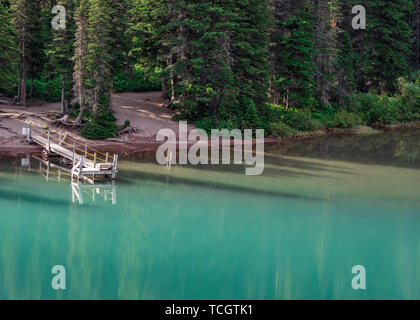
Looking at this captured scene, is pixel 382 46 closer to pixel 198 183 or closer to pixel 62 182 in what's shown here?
pixel 198 183

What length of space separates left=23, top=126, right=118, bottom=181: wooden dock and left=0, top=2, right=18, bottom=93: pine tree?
416cm

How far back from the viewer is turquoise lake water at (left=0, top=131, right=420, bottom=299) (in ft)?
47.1

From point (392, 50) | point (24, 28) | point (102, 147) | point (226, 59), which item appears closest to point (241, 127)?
point (226, 59)

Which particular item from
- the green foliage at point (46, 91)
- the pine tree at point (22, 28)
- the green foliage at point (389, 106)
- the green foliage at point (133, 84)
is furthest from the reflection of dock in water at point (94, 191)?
the green foliage at point (389, 106)

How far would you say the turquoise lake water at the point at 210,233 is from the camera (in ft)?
47.1

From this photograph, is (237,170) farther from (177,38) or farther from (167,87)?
(167,87)

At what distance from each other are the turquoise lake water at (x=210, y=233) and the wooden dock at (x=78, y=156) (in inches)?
33.5

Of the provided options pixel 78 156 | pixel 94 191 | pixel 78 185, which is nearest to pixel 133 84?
pixel 78 156

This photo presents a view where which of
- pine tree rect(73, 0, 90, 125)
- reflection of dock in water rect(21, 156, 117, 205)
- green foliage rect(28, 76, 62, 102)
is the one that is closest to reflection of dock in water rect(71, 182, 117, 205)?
reflection of dock in water rect(21, 156, 117, 205)

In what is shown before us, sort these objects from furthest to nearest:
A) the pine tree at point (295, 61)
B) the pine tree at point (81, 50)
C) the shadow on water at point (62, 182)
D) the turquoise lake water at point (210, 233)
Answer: the pine tree at point (295, 61)
the pine tree at point (81, 50)
the shadow on water at point (62, 182)
the turquoise lake water at point (210, 233)

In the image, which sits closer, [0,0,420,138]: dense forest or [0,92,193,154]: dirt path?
[0,92,193,154]: dirt path

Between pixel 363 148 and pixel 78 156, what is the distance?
843 inches

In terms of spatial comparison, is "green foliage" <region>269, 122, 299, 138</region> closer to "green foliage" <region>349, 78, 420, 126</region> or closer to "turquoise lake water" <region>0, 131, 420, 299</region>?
"green foliage" <region>349, 78, 420, 126</region>

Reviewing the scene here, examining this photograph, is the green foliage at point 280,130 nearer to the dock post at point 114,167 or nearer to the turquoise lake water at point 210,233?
the turquoise lake water at point 210,233
